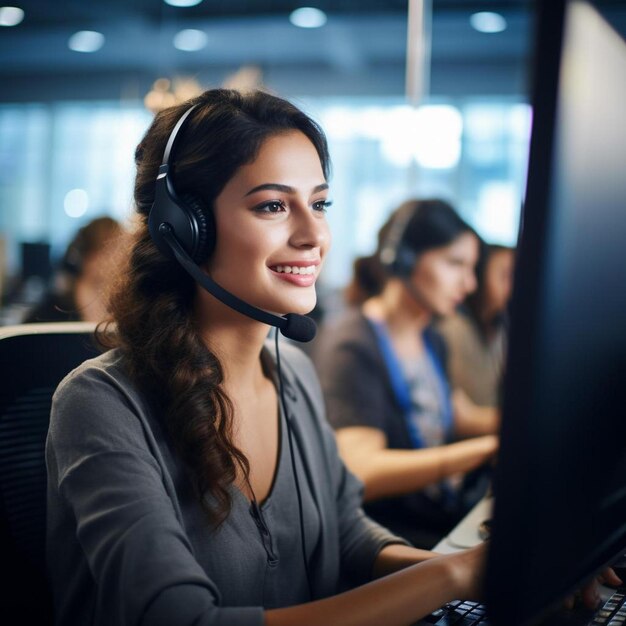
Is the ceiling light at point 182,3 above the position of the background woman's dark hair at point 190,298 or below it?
above

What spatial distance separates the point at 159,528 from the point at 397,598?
24 cm

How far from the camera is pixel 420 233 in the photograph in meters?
2.27

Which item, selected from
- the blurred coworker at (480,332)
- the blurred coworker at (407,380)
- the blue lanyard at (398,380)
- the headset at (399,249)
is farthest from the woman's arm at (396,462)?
the blurred coworker at (480,332)

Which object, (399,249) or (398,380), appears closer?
(398,380)

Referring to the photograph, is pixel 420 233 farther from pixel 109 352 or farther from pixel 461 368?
pixel 109 352

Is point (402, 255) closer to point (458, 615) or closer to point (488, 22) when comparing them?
point (458, 615)

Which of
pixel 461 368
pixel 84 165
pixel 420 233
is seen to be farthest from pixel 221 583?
pixel 84 165

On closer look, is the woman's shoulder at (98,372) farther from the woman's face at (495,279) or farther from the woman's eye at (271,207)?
the woman's face at (495,279)

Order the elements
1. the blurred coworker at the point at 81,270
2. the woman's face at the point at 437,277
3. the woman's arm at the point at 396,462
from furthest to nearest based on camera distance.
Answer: the blurred coworker at the point at 81,270 < the woman's face at the point at 437,277 < the woman's arm at the point at 396,462

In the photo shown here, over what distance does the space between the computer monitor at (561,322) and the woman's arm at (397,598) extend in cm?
18

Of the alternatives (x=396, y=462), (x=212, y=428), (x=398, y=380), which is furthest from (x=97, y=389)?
(x=398, y=380)

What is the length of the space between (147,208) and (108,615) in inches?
19.6

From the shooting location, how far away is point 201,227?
3.02ft

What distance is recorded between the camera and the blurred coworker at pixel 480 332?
270cm
